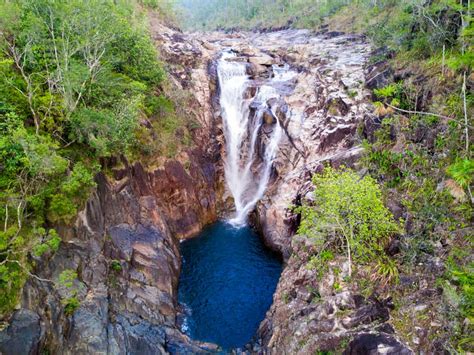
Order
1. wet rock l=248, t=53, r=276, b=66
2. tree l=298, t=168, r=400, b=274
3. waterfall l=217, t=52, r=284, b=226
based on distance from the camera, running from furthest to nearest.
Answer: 1. wet rock l=248, t=53, r=276, b=66
2. waterfall l=217, t=52, r=284, b=226
3. tree l=298, t=168, r=400, b=274

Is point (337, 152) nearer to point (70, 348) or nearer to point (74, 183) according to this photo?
point (74, 183)

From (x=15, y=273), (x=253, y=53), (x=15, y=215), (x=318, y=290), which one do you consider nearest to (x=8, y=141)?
(x=15, y=215)

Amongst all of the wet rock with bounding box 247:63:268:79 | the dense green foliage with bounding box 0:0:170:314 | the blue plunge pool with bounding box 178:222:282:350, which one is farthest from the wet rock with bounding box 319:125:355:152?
the dense green foliage with bounding box 0:0:170:314

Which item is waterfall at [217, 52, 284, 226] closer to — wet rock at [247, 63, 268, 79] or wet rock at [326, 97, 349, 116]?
wet rock at [247, 63, 268, 79]

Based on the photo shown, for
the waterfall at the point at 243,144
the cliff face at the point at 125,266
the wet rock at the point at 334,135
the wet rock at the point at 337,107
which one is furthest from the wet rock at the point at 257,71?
the wet rock at the point at 334,135

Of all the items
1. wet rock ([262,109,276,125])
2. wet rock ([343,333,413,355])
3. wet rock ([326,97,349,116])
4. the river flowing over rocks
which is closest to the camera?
wet rock ([343,333,413,355])

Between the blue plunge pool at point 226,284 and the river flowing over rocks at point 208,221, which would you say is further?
the blue plunge pool at point 226,284

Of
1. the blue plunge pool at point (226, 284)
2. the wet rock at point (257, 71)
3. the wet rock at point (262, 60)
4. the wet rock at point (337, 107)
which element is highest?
the wet rock at point (262, 60)

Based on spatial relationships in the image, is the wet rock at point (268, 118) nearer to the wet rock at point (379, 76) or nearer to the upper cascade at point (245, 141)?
the upper cascade at point (245, 141)
